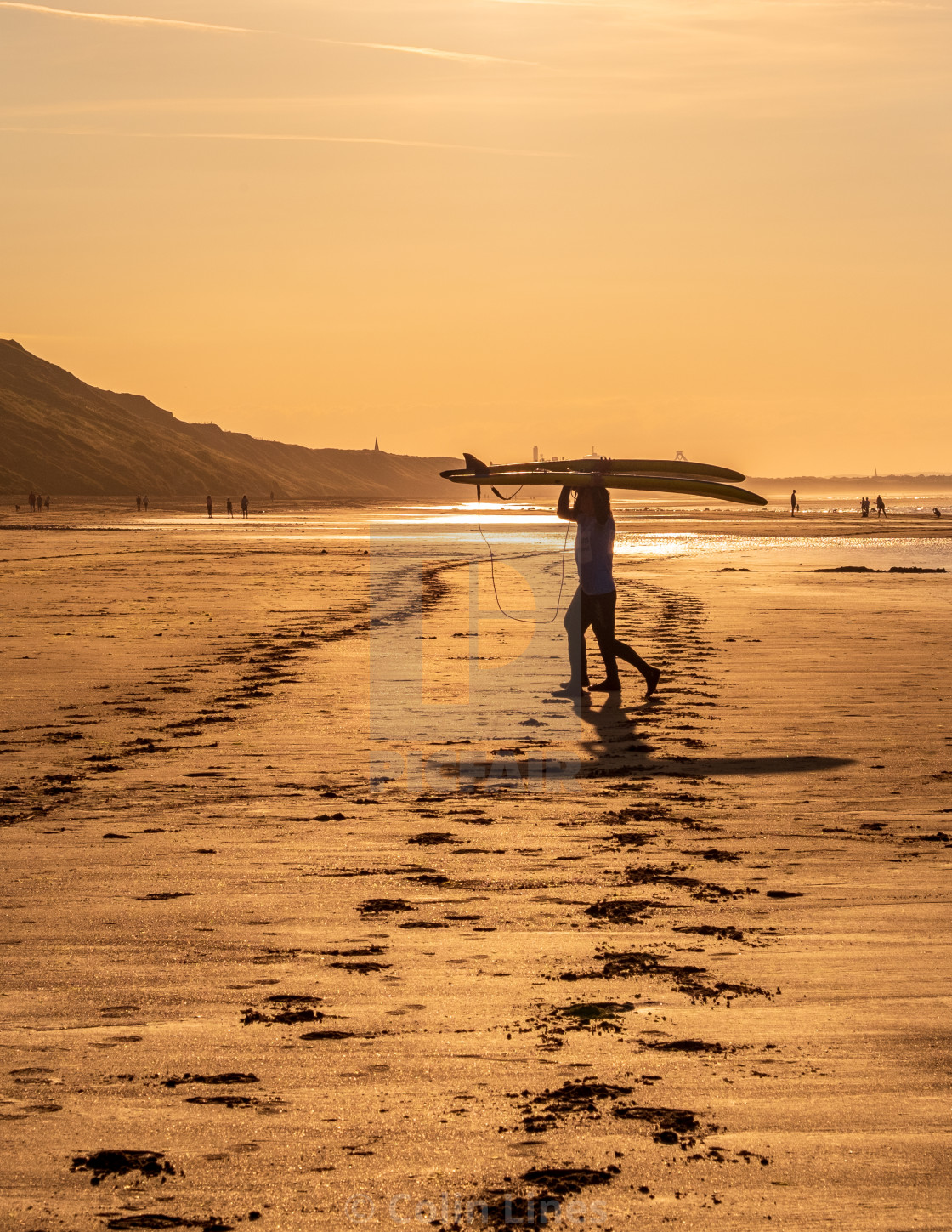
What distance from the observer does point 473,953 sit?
5766 mm

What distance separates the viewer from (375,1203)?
3648 mm

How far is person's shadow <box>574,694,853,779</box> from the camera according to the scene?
10023 mm

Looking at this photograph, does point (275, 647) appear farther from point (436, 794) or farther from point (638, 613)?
point (436, 794)

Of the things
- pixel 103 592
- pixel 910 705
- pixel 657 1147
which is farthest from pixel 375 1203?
pixel 103 592

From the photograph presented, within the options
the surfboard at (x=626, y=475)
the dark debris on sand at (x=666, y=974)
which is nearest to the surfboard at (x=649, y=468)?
the surfboard at (x=626, y=475)

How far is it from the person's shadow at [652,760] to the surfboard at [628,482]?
2781 millimetres

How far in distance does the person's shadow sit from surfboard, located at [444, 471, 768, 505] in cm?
278

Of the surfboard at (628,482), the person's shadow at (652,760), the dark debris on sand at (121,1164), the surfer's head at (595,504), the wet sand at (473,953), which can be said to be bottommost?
the dark debris on sand at (121,1164)

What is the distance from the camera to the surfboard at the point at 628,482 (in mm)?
13500

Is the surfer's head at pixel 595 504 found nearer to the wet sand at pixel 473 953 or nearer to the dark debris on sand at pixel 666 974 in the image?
the wet sand at pixel 473 953

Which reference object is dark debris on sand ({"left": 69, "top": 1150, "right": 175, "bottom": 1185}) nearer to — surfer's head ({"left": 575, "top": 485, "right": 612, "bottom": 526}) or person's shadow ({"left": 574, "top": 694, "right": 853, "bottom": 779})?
person's shadow ({"left": 574, "top": 694, "right": 853, "bottom": 779})

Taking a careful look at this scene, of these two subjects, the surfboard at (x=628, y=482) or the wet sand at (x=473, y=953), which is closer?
the wet sand at (x=473, y=953)

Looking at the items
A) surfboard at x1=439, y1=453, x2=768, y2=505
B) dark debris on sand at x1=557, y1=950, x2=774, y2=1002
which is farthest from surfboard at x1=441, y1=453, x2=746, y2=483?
dark debris on sand at x1=557, y1=950, x2=774, y2=1002

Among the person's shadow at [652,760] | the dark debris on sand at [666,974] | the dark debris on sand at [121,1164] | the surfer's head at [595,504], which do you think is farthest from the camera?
the surfer's head at [595,504]
